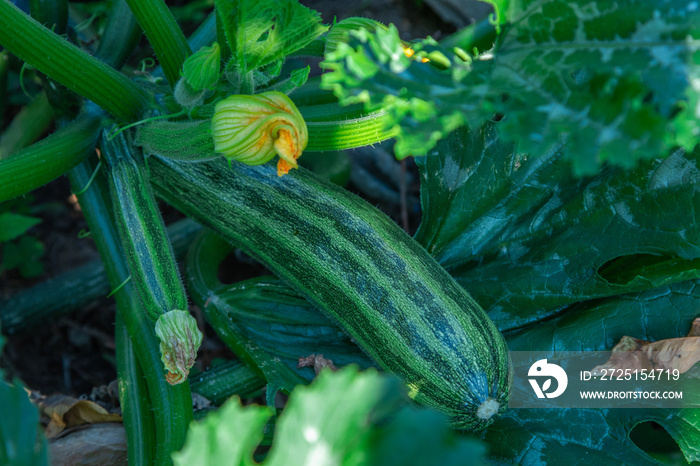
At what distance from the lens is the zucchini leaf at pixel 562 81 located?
1361 millimetres

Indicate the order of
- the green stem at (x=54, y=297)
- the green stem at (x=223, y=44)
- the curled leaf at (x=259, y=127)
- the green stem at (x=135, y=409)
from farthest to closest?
the green stem at (x=54, y=297), the green stem at (x=135, y=409), the green stem at (x=223, y=44), the curled leaf at (x=259, y=127)

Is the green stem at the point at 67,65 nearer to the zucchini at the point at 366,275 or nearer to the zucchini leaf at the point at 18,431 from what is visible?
the zucchini at the point at 366,275

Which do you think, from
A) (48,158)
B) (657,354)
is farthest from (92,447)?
(657,354)

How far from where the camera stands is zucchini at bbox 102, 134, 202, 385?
72.1 inches

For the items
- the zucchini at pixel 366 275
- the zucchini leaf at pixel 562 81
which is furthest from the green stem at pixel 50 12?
the zucchini leaf at pixel 562 81

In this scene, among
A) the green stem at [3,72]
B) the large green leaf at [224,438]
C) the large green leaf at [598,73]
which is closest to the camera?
the large green leaf at [224,438]

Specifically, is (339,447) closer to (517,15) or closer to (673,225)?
(517,15)

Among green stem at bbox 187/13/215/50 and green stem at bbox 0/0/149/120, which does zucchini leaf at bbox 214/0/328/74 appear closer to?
green stem at bbox 0/0/149/120

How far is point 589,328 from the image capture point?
2.21 metres

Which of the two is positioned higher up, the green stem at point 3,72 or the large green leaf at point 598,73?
the large green leaf at point 598,73

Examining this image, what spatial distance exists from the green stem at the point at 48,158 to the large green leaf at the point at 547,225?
1.13 metres

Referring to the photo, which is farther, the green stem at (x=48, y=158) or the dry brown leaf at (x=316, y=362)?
the dry brown leaf at (x=316, y=362)

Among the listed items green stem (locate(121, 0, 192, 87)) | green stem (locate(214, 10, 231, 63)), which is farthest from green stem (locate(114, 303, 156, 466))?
green stem (locate(214, 10, 231, 63))

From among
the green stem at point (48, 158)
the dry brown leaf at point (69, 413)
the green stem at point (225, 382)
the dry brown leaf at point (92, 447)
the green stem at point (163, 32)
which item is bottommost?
the dry brown leaf at point (92, 447)
